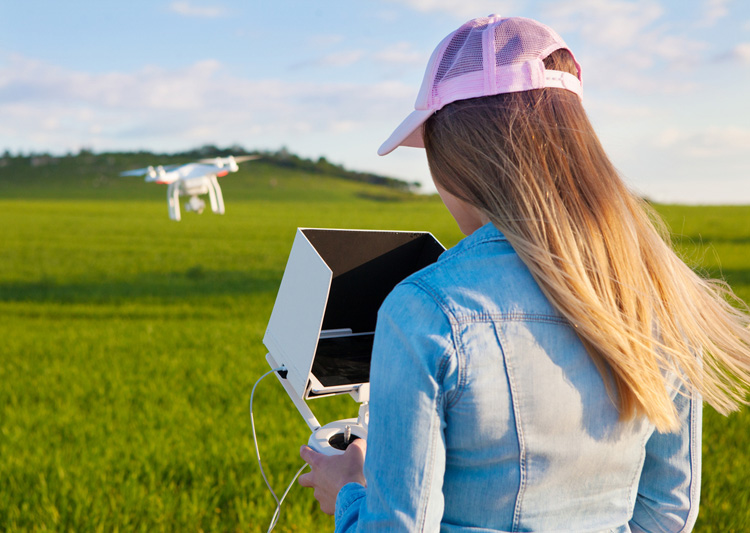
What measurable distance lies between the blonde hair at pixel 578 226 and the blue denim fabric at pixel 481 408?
0.05m

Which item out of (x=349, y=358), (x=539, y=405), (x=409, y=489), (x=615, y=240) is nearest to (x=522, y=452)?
(x=539, y=405)

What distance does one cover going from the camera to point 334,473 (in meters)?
1.30

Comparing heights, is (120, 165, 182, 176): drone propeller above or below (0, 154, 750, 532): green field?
above

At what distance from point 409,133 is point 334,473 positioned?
29.5 inches

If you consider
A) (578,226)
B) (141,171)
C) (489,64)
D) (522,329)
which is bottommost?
(522,329)

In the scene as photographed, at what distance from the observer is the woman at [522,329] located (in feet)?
3.16

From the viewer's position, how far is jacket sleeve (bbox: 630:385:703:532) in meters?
1.29

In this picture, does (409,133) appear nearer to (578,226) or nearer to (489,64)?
(489,64)

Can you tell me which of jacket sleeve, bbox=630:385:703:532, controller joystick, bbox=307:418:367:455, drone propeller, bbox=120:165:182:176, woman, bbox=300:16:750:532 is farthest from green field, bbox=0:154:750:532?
drone propeller, bbox=120:165:182:176

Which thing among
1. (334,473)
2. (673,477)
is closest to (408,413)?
(334,473)

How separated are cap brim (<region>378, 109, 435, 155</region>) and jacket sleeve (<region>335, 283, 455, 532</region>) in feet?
1.21

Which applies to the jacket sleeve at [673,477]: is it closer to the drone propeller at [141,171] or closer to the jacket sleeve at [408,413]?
the jacket sleeve at [408,413]

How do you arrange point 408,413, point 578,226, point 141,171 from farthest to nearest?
point 141,171 → point 578,226 → point 408,413

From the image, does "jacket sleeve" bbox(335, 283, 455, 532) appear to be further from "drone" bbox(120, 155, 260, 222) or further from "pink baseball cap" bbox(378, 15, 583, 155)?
"drone" bbox(120, 155, 260, 222)
